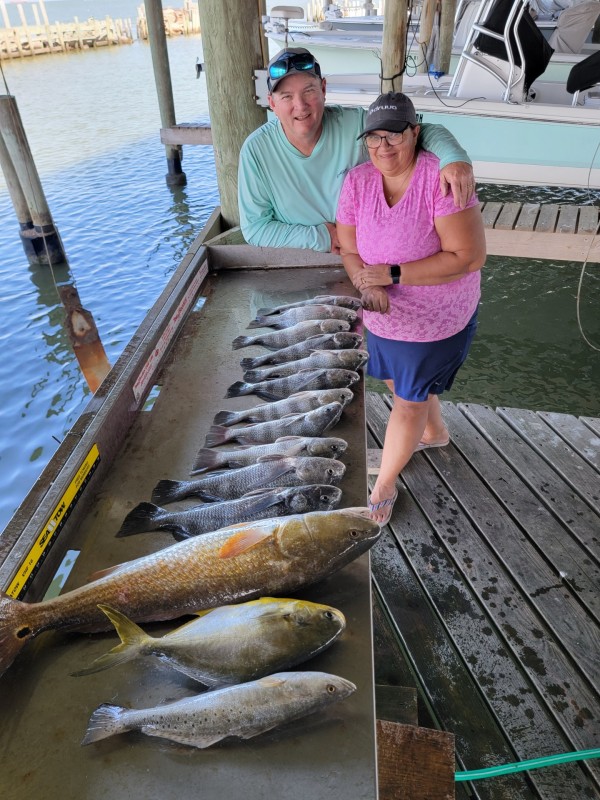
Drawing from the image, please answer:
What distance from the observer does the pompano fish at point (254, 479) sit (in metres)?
2.26

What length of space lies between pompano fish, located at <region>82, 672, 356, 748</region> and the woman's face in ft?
6.61

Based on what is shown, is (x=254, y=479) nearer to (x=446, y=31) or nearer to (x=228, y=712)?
(x=228, y=712)

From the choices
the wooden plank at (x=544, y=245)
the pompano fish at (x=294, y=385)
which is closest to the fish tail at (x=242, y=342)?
the pompano fish at (x=294, y=385)

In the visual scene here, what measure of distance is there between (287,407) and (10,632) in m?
1.52

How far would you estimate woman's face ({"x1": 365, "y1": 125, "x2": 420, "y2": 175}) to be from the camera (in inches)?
91.5

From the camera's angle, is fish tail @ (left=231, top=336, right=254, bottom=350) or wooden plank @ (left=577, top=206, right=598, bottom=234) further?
wooden plank @ (left=577, top=206, right=598, bottom=234)

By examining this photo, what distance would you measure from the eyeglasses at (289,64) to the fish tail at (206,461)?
191cm

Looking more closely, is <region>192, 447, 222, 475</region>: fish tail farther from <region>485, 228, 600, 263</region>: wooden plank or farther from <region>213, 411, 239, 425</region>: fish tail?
<region>485, 228, 600, 263</region>: wooden plank

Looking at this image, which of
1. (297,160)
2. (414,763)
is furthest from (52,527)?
(297,160)

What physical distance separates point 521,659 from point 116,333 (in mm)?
8133

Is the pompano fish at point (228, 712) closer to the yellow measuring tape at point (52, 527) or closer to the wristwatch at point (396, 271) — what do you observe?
the yellow measuring tape at point (52, 527)

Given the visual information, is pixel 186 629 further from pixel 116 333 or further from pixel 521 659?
pixel 116 333

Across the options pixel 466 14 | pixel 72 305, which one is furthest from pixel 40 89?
pixel 72 305

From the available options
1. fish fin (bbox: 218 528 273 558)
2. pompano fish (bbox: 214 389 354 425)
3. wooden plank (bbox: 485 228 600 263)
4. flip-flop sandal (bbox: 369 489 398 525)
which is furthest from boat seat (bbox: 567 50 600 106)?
fish fin (bbox: 218 528 273 558)
